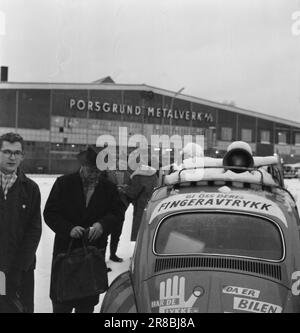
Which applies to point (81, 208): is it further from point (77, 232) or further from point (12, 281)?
point (12, 281)

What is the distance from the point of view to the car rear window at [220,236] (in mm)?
2955

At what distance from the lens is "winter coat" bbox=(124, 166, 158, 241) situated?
6.09m

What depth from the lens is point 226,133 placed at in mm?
7098

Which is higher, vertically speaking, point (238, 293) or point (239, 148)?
point (239, 148)

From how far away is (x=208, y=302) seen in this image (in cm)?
263

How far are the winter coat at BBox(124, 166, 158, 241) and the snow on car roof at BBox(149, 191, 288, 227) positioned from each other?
9.22 ft

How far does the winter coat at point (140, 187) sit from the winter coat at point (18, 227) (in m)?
2.51

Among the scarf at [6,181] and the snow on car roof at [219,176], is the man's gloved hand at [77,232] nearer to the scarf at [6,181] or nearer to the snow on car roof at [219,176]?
the scarf at [6,181]

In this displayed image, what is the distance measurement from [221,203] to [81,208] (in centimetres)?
124

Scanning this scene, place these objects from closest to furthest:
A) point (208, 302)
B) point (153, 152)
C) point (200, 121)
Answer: point (208, 302)
point (153, 152)
point (200, 121)

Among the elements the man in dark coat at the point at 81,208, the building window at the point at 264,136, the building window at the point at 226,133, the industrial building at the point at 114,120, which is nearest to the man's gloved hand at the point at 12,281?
the man in dark coat at the point at 81,208

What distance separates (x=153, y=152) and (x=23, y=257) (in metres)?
3.36
